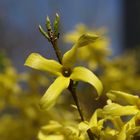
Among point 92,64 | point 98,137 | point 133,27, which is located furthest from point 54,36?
point 133,27

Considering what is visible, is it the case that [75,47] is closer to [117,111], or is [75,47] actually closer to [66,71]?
[66,71]

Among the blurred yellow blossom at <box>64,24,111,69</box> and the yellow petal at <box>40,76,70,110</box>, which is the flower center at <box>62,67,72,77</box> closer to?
the yellow petal at <box>40,76,70,110</box>

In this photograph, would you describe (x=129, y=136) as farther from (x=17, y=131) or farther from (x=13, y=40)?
(x=13, y=40)

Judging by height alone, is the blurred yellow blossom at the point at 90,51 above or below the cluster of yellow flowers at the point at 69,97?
above

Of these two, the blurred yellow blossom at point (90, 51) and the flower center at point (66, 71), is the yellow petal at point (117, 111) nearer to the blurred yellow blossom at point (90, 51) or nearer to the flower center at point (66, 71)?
the flower center at point (66, 71)

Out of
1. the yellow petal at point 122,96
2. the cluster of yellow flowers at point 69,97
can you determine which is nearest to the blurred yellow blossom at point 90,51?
the cluster of yellow flowers at point 69,97

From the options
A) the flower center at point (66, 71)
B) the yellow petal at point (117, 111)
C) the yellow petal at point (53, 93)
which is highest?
the flower center at point (66, 71)

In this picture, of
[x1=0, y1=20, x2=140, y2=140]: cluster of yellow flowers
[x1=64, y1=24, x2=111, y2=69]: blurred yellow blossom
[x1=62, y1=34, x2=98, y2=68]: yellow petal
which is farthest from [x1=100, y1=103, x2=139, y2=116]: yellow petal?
[x1=64, y1=24, x2=111, y2=69]: blurred yellow blossom

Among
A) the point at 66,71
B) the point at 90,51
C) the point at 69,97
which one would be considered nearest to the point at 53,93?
the point at 66,71
